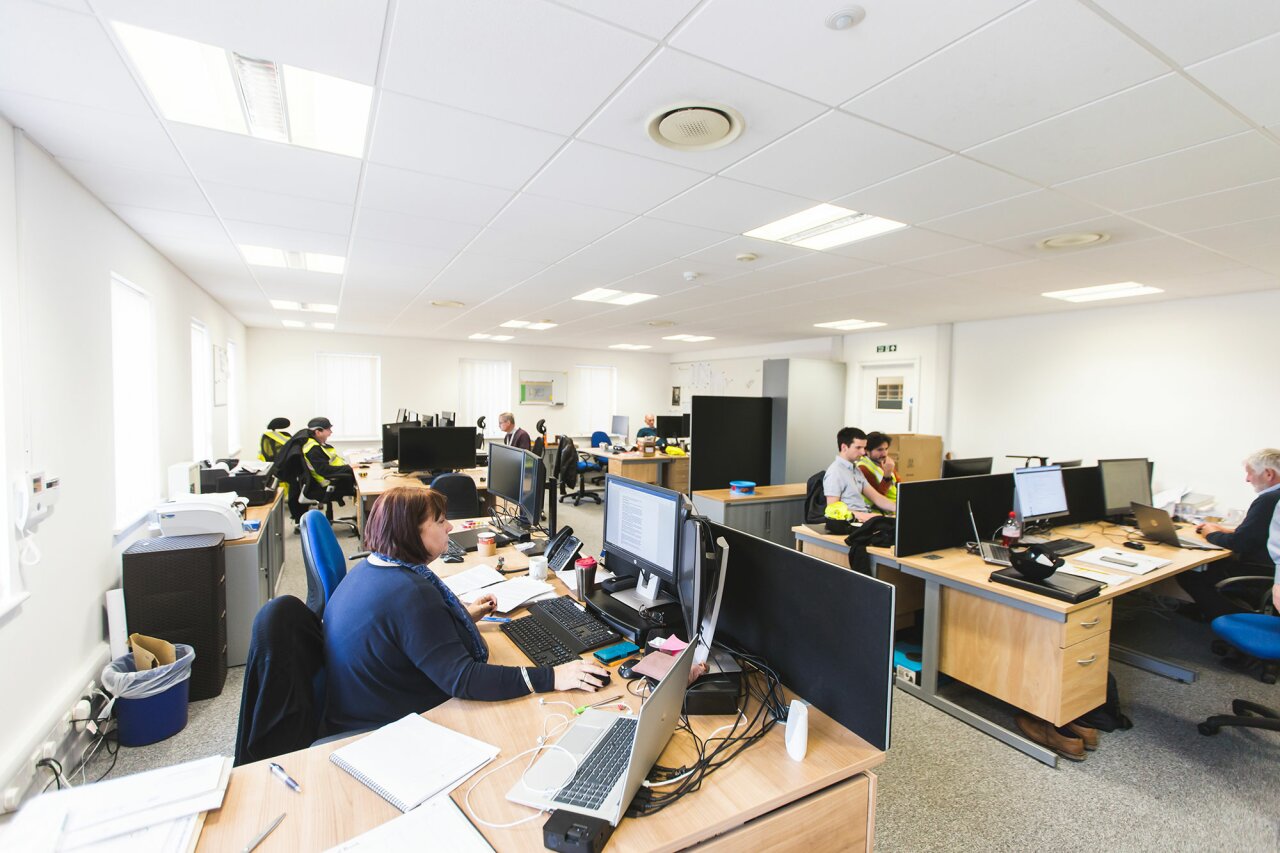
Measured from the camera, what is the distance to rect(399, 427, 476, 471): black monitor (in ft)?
16.2

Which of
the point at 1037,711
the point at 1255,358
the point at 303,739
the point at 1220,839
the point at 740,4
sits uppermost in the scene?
the point at 740,4

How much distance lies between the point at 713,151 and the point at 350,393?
28.5ft

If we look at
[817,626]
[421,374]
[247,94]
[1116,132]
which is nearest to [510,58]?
[247,94]

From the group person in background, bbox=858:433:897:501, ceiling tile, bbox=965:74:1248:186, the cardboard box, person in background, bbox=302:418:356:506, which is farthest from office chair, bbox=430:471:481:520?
the cardboard box

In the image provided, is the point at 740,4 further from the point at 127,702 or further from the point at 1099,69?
the point at 127,702

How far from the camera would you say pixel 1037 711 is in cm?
249

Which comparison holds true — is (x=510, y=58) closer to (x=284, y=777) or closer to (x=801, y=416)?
(x=284, y=777)

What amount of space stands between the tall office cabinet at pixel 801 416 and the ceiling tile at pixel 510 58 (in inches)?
217

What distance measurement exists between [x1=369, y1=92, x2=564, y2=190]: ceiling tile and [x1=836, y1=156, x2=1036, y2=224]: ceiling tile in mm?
1580

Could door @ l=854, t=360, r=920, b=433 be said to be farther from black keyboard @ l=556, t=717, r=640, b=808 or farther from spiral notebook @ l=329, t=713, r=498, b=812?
spiral notebook @ l=329, t=713, r=498, b=812

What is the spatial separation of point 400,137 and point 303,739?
214 cm

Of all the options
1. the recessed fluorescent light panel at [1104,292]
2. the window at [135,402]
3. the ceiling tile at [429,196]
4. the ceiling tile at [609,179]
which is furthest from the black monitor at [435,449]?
the recessed fluorescent light panel at [1104,292]

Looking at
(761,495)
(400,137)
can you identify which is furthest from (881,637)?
(761,495)

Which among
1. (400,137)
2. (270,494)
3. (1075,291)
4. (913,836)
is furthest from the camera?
(1075,291)
